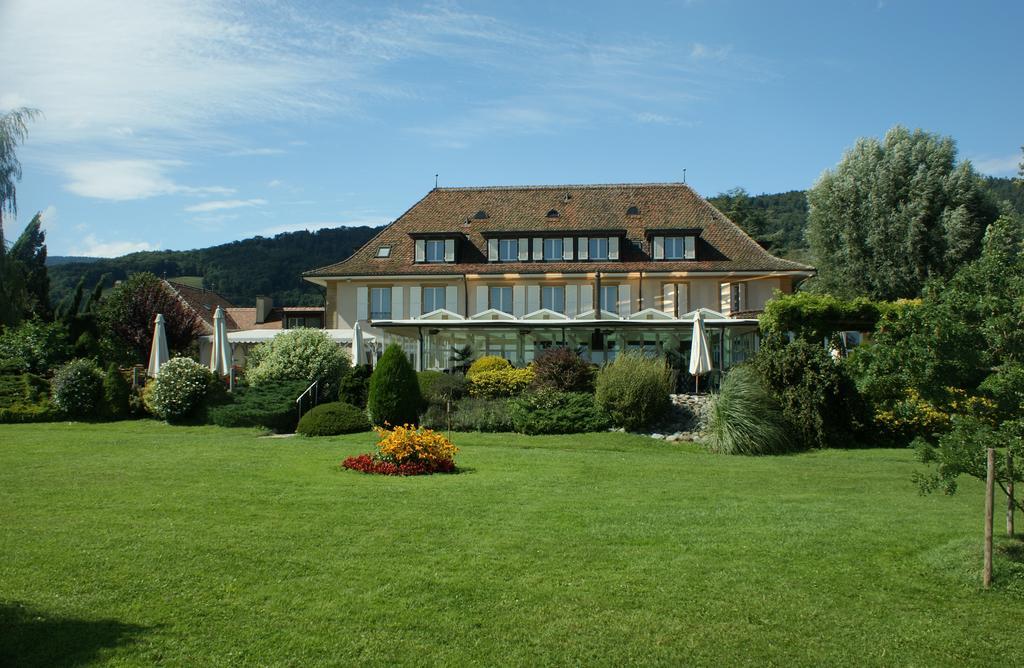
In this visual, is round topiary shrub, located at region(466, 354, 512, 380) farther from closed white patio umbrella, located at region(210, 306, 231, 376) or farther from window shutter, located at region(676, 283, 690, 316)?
window shutter, located at region(676, 283, 690, 316)

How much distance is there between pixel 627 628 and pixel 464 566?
186cm

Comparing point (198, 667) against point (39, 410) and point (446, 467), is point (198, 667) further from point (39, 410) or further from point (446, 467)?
point (39, 410)

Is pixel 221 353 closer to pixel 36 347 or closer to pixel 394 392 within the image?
pixel 394 392

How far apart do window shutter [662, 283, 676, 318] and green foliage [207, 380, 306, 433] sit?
62.3 feet

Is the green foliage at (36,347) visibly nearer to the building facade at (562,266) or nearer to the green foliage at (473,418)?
the building facade at (562,266)

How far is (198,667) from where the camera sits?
5.79m

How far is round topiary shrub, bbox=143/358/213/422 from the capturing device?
22312mm

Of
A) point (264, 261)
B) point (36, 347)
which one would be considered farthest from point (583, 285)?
point (264, 261)

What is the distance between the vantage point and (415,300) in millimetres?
38531

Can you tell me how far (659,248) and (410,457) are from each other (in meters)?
26.4

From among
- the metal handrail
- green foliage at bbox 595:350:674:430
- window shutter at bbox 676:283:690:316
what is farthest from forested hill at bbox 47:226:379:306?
green foliage at bbox 595:350:674:430

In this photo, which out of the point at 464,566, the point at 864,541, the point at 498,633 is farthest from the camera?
the point at 864,541

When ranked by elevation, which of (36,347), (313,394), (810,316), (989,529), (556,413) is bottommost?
(989,529)

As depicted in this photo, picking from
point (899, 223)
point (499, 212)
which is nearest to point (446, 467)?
point (499, 212)
